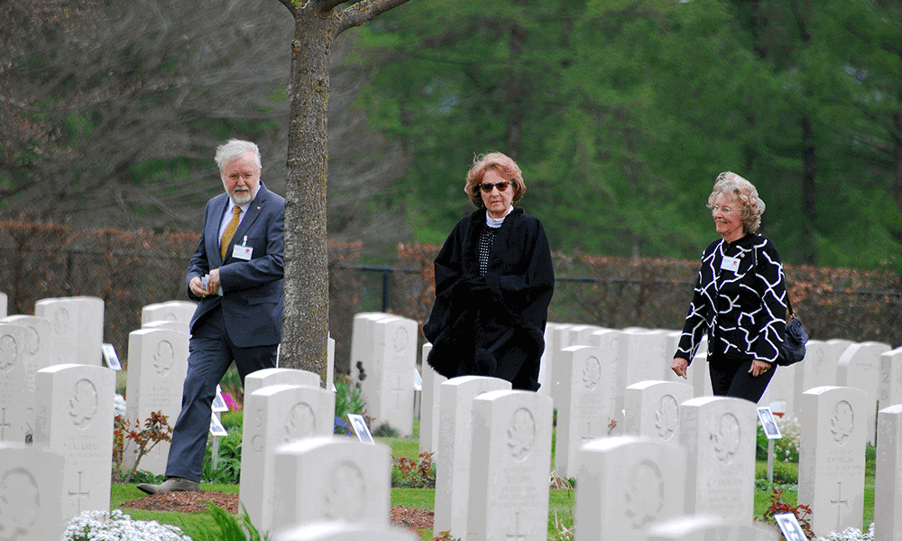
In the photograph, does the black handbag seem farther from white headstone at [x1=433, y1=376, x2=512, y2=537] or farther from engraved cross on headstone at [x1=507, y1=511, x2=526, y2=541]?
engraved cross on headstone at [x1=507, y1=511, x2=526, y2=541]

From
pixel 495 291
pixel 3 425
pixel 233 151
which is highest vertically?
pixel 233 151

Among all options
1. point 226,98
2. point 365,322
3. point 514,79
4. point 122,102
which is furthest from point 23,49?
point 514,79

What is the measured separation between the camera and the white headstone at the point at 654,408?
19.1ft

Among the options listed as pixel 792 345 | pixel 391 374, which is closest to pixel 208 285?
pixel 792 345

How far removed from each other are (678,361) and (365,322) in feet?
15.2

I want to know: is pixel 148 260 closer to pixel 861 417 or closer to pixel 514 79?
pixel 861 417

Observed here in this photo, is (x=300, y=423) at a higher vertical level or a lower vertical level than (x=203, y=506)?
higher

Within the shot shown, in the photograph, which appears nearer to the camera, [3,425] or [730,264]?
[730,264]

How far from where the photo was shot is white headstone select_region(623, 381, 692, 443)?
5.81 metres

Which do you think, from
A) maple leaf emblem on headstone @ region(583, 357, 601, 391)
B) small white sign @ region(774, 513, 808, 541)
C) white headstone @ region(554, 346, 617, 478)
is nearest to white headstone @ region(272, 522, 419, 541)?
small white sign @ region(774, 513, 808, 541)

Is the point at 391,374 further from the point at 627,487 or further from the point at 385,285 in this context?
the point at 627,487

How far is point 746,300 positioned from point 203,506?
3.21 metres

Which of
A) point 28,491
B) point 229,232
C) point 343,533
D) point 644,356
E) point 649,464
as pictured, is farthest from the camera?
point 644,356

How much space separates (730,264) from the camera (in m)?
5.81
